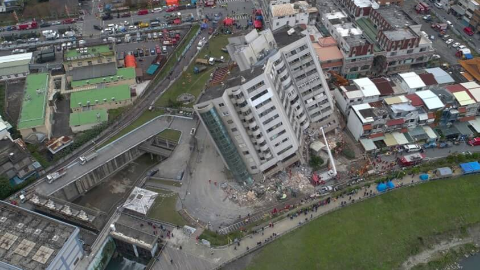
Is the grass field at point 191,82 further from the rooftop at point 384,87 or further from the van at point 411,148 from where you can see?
the van at point 411,148

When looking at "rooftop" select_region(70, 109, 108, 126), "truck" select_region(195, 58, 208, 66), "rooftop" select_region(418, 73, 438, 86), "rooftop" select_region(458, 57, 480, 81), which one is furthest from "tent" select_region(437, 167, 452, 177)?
"rooftop" select_region(70, 109, 108, 126)

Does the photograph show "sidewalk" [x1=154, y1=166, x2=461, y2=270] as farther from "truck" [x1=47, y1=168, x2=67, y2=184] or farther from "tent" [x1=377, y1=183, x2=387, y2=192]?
"truck" [x1=47, y1=168, x2=67, y2=184]

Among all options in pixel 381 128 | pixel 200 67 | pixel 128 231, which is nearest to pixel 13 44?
pixel 200 67

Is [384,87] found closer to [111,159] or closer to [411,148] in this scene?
[411,148]

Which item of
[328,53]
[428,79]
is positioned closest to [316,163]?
[328,53]

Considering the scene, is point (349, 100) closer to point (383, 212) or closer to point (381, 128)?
point (381, 128)

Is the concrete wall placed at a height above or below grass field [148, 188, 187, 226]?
above

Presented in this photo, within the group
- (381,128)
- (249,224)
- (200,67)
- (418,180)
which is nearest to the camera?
(249,224)

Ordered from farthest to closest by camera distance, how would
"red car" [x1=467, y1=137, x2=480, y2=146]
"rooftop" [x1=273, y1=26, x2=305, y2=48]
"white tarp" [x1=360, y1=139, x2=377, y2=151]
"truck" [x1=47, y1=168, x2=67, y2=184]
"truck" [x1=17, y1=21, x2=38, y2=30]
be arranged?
"truck" [x1=17, y1=21, x2=38, y2=30] < "red car" [x1=467, y1=137, x2=480, y2=146] < "white tarp" [x1=360, y1=139, x2=377, y2=151] < "rooftop" [x1=273, y1=26, x2=305, y2=48] < "truck" [x1=47, y1=168, x2=67, y2=184]
